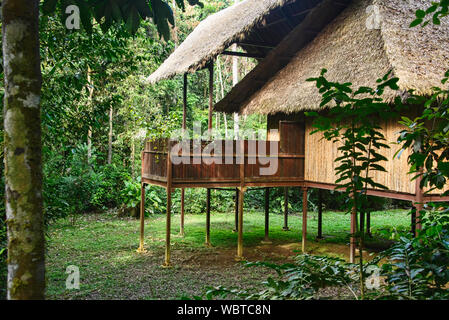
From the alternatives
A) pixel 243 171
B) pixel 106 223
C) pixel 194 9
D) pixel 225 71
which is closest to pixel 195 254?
pixel 243 171

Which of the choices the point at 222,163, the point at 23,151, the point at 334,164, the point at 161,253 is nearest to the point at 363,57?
the point at 334,164

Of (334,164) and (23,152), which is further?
(334,164)

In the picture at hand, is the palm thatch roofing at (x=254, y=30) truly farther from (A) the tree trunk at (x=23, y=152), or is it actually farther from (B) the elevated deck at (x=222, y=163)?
(A) the tree trunk at (x=23, y=152)

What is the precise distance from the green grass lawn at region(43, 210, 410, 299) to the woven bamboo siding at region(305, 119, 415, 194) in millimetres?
818

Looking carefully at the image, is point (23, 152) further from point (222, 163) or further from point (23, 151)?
point (222, 163)

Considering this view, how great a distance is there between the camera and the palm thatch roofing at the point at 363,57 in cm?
692

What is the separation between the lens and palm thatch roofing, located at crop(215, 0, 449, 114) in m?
6.92

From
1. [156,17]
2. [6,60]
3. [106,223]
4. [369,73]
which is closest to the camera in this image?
[6,60]

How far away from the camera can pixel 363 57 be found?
7.73m

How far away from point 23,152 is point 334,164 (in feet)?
22.5

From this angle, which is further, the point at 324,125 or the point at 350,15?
the point at 350,15

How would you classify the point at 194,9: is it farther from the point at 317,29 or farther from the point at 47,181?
the point at 47,181

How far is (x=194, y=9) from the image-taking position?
2095 centimetres

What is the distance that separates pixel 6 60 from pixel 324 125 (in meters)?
1.63
